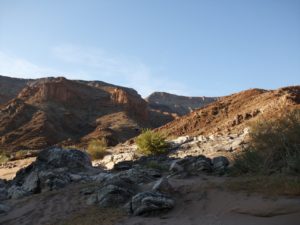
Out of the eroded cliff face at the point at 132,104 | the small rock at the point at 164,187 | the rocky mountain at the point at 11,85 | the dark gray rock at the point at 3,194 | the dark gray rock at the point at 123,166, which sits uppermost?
the rocky mountain at the point at 11,85

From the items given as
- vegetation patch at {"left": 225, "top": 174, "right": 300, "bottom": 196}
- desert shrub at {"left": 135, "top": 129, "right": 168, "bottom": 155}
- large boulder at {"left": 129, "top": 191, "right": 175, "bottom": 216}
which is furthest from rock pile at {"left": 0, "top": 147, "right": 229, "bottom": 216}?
desert shrub at {"left": 135, "top": 129, "right": 168, "bottom": 155}

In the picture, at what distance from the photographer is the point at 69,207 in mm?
9031

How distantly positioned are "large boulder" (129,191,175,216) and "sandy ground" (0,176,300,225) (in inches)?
6.2

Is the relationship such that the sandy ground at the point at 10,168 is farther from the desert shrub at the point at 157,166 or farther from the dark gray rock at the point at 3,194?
the desert shrub at the point at 157,166

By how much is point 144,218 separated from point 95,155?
14328 millimetres

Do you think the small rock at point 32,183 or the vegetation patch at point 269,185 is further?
the small rock at point 32,183

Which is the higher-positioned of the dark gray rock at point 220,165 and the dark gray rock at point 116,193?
the dark gray rock at point 220,165

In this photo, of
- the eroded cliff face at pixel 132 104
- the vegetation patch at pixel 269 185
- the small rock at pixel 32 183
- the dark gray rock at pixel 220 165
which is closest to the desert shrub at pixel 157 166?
the dark gray rock at pixel 220 165

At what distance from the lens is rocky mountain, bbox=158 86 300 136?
19141 mm

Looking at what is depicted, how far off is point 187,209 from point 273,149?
2.51 meters

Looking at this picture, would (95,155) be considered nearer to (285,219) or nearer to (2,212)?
(2,212)

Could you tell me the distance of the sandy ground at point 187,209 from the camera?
6.46m

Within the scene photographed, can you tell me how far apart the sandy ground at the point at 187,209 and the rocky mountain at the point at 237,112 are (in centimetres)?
997

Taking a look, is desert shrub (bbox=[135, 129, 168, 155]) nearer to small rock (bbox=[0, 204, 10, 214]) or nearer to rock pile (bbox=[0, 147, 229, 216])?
rock pile (bbox=[0, 147, 229, 216])
